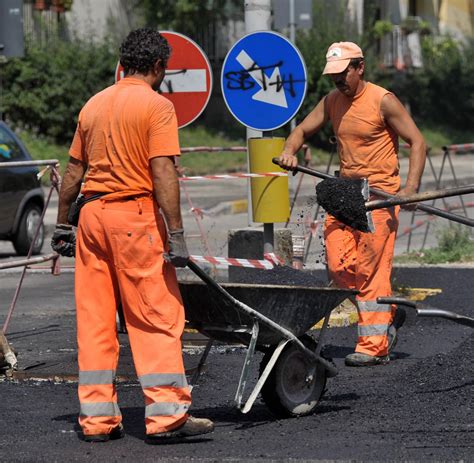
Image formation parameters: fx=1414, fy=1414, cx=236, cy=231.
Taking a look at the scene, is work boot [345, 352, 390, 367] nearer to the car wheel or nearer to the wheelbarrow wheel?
the wheelbarrow wheel

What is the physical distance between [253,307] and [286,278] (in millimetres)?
916

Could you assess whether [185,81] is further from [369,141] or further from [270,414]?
[270,414]

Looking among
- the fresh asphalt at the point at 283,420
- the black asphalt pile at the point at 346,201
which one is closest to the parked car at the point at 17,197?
the fresh asphalt at the point at 283,420

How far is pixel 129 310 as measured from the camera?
20.9 ft

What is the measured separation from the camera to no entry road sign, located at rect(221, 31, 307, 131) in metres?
10.7

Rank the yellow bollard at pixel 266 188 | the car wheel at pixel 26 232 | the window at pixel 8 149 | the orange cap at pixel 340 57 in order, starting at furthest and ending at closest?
1. the car wheel at pixel 26 232
2. the window at pixel 8 149
3. the yellow bollard at pixel 266 188
4. the orange cap at pixel 340 57

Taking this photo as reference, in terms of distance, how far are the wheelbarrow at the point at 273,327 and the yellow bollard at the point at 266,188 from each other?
10.2ft

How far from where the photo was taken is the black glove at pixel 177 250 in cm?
625

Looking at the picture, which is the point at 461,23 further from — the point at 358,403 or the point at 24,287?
the point at 358,403

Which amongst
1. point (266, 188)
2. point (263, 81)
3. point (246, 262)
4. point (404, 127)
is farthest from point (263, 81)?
point (404, 127)

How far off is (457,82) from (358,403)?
36603 mm

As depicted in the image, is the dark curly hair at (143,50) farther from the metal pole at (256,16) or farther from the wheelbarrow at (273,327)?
the metal pole at (256,16)

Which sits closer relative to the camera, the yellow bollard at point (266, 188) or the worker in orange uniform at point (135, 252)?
the worker in orange uniform at point (135, 252)

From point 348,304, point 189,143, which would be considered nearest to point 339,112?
point 348,304
